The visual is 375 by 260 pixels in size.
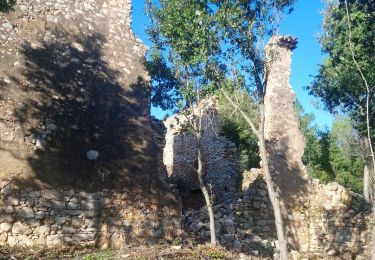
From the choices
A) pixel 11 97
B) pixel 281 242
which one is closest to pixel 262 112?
pixel 281 242

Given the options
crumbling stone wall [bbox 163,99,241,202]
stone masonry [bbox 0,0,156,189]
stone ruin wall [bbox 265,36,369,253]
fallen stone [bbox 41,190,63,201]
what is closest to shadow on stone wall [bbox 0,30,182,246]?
stone masonry [bbox 0,0,156,189]

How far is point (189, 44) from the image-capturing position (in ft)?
31.9

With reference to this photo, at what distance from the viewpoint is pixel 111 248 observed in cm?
896

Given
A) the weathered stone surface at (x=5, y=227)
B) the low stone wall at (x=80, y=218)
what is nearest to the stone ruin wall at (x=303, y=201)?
the low stone wall at (x=80, y=218)

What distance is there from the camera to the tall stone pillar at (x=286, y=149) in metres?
13.7

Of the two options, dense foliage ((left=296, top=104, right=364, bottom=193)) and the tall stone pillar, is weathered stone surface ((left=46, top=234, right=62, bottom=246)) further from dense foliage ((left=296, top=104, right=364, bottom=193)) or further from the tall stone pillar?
dense foliage ((left=296, top=104, right=364, bottom=193))

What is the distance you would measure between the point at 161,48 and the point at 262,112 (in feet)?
13.3

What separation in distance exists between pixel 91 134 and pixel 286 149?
8144 millimetres

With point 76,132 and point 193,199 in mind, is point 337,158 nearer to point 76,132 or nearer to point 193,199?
point 193,199

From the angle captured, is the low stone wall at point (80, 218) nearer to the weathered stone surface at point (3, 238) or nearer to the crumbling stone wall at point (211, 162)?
the weathered stone surface at point (3, 238)

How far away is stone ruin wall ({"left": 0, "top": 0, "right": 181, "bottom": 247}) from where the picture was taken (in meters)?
8.60

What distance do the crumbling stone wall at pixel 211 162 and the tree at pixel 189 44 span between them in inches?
200

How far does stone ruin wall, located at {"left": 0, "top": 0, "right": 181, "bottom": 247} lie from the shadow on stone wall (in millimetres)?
26

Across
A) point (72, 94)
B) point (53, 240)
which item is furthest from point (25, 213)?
point (72, 94)
